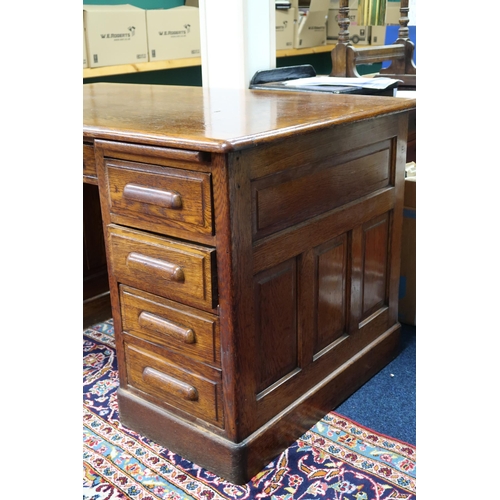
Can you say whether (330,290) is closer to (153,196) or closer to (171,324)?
(171,324)

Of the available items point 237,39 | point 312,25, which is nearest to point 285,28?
point 312,25

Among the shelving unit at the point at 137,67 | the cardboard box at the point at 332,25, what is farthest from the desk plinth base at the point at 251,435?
the cardboard box at the point at 332,25

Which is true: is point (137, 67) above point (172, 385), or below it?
above

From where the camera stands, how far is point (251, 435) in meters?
1.32

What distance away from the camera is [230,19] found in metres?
2.16

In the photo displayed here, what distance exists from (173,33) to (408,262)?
84.0 inches

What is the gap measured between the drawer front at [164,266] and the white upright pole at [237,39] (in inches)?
43.6

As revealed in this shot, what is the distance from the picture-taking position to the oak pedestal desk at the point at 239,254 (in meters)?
1.18

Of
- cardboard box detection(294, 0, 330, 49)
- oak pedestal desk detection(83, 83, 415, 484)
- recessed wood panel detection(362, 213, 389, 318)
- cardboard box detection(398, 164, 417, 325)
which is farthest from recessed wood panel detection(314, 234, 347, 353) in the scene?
cardboard box detection(294, 0, 330, 49)

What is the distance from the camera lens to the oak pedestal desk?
1182 millimetres

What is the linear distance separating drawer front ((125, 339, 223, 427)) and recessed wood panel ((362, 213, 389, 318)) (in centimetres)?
56

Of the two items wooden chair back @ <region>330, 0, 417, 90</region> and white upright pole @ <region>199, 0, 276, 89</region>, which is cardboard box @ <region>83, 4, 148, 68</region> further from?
wooden chair back @ <region>330, 0, 417, 90</region>

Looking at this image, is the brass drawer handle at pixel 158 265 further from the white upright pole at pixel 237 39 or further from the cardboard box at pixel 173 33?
the cardboard box at pixel 173 33
